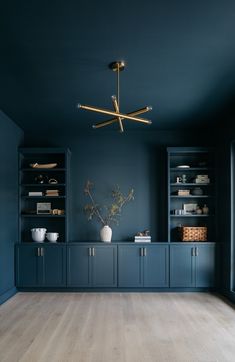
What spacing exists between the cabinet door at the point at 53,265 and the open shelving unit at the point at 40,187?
1.37 feet

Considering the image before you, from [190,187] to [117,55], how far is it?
11.0 feet

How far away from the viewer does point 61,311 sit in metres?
4.39

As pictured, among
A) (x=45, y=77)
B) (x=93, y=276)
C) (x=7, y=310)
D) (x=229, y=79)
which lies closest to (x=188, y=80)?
(x=229, y=79)

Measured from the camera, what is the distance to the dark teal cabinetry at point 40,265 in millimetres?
5371

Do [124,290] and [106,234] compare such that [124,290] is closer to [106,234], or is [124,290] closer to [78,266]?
[78,266]

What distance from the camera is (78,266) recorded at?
17.7 ft

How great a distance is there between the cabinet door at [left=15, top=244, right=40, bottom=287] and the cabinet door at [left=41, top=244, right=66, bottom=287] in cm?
11

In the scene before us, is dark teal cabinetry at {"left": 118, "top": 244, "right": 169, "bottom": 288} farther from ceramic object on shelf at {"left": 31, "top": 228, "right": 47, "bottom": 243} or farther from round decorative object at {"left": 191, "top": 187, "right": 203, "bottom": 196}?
ceramic object on shelf at {"left": 31, "top": 228, "right": 47, "bottom": 243}

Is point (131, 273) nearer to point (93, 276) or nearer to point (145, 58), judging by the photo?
point (93, 276)

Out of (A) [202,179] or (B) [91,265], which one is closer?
(B) [91,265]

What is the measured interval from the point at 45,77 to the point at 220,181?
135 inches

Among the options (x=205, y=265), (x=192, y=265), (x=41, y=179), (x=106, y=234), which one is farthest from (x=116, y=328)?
(x=41, y=179)

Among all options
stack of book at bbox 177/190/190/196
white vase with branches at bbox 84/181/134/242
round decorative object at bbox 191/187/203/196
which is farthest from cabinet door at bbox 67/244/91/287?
round decorative object at bbox 191/187/203/196

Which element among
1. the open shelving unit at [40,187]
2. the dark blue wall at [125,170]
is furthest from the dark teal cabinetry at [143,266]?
the open shelving unit at [40,187]
